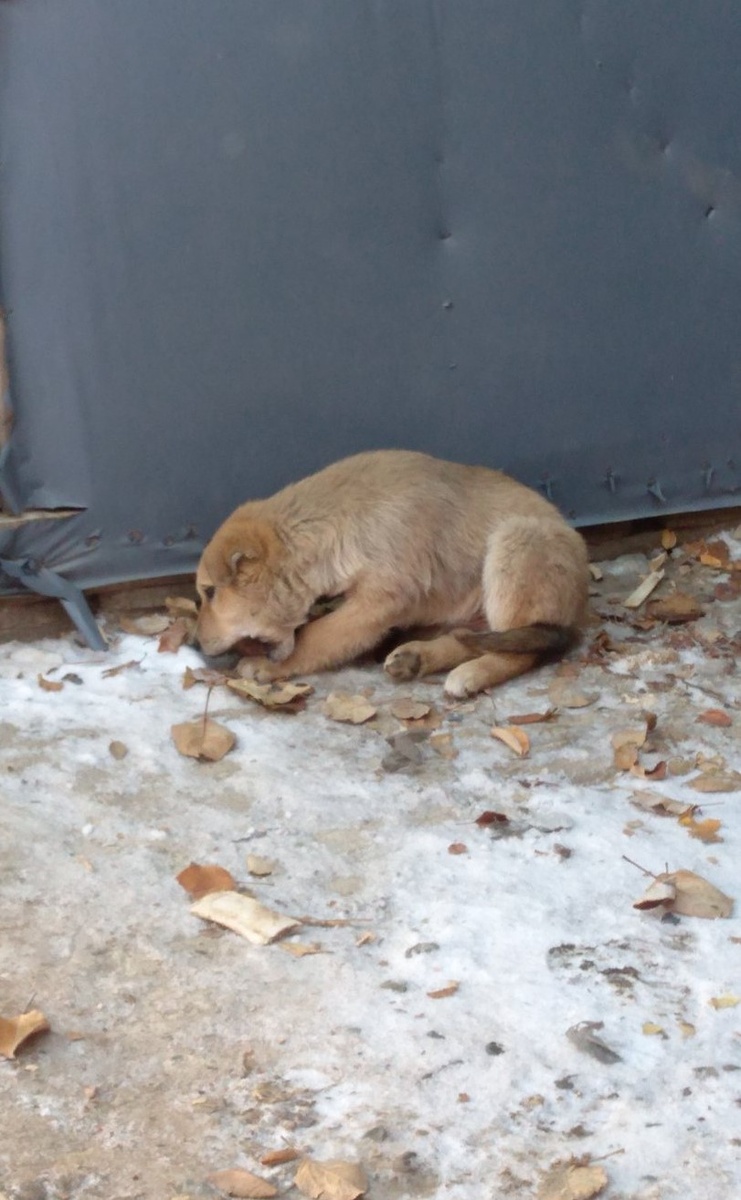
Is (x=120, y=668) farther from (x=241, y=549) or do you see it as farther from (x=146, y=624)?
(x=241, y=549)

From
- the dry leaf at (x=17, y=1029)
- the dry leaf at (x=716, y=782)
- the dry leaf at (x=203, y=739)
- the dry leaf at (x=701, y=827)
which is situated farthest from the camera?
the dry leaf at (x=203, y=739)

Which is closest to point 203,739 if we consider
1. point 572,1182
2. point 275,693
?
point 275,693

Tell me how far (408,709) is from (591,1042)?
2.38 m

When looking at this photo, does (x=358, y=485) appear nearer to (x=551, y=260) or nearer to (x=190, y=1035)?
(x=551, y=260)

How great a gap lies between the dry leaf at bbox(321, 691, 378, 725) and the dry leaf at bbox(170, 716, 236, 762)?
53 centimetres

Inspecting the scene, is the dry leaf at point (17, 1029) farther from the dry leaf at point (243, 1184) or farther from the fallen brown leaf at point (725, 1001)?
the fallen brown leaf at point (725, 1001)

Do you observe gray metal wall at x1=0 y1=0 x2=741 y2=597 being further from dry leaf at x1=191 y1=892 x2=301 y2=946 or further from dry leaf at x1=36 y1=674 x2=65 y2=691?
dry leaf at x1=191 y1=892 x2=301 y2=946

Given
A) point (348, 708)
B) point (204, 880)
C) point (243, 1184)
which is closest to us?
point (243, 1184)

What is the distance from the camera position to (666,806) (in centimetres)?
468

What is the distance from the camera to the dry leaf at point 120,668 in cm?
582

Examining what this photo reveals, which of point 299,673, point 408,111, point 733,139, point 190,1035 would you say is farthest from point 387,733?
point 733,139

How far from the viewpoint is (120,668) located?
5.87 meters

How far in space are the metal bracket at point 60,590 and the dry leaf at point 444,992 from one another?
301cm

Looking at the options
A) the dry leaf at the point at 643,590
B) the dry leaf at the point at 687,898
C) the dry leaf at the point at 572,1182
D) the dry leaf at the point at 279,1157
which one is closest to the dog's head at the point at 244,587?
the dry leaf at the point at 643,590
